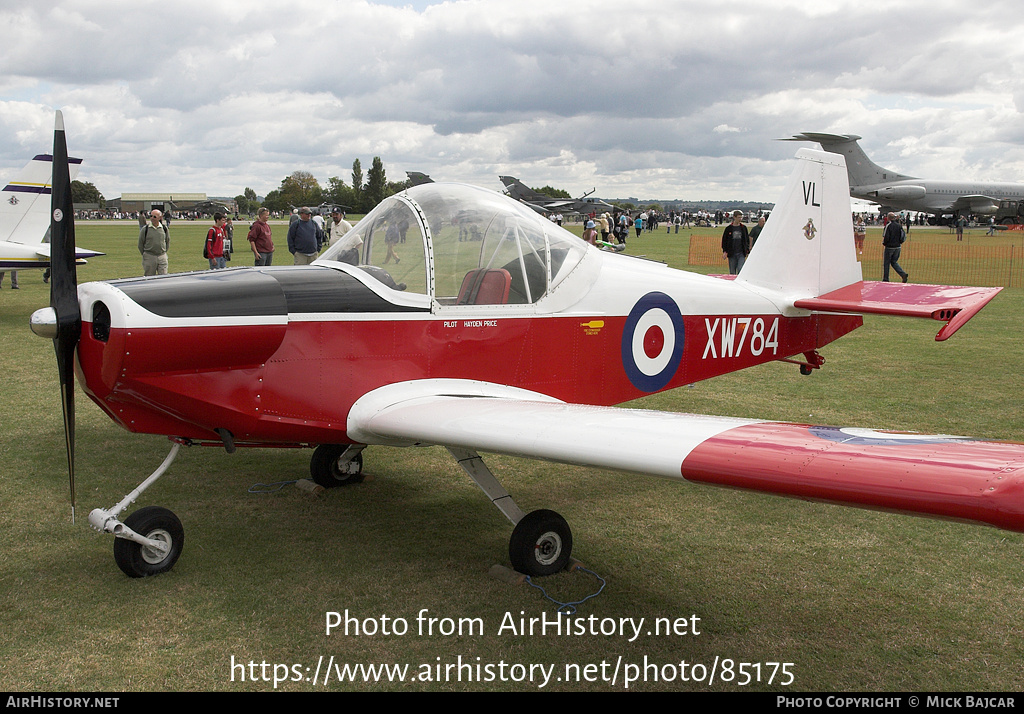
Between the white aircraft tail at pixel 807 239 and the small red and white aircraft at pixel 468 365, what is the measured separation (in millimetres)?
554

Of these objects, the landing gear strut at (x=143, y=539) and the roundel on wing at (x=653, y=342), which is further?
the roundel on wing at (x=653, y=342)

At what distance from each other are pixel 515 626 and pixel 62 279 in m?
2.67

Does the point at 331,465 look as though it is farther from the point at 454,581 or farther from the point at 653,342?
the point at 653,342

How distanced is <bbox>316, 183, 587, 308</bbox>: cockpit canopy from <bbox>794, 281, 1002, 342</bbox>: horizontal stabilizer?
96.5 inches

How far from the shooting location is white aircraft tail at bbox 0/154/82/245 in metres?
14.1

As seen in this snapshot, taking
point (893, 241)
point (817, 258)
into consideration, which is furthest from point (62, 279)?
point (893, 241)

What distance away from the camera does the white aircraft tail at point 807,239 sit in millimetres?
6297

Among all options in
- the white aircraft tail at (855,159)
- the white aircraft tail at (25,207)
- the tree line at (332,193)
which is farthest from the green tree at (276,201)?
the white aircraft tail at (25,207)

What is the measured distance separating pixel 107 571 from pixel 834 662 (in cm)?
361

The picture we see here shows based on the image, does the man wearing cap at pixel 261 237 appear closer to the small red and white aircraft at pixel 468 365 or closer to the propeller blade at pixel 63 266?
the small red and white aircraft at pixel 468 365

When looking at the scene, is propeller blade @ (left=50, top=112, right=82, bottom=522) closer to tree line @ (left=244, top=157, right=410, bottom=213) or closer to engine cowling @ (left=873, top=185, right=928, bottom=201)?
engine cowling @ (left=873, top=185, right=928, bottom=201)
